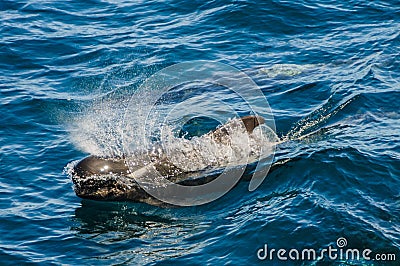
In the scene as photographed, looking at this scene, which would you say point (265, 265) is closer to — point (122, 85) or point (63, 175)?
point (63, 175)

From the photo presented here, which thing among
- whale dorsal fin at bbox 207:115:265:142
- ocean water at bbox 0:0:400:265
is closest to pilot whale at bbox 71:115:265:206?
ocean water at bbox 0:0:400:265

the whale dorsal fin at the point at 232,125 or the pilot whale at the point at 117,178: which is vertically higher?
the whale dorsal fin at the point at 232,125

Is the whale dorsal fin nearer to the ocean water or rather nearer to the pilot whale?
the ocean water

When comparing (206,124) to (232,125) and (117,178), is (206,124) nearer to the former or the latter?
(232,125)

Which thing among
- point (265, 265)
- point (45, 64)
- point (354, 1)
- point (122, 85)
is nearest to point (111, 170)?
point (265, 265)

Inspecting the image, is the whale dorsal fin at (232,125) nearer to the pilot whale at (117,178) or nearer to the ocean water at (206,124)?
the ocean water at (206,124)

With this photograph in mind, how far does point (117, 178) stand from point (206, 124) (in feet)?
9.29

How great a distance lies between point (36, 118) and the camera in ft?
46.9

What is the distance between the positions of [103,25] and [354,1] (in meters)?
6.22

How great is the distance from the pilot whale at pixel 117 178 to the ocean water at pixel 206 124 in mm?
174

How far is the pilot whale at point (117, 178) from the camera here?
11.2 m

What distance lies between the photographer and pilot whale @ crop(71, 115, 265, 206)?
36.6ft

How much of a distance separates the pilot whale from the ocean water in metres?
0.17

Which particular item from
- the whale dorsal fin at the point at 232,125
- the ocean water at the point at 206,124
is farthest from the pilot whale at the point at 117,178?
the whale dorsal fin at the point at 232,125
